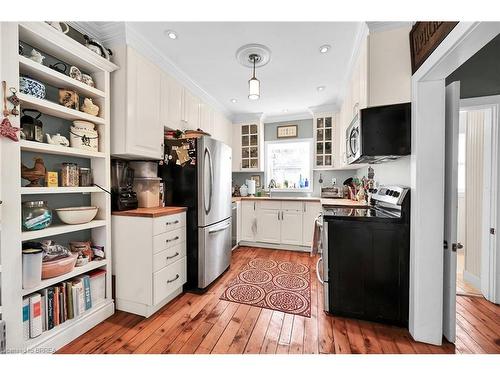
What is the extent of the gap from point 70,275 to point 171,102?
2008 mm

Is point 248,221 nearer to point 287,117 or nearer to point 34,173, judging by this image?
point 287,117

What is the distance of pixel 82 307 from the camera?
1649mm

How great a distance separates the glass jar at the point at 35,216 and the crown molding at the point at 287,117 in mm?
3671

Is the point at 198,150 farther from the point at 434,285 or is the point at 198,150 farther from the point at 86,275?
the point at 434,285

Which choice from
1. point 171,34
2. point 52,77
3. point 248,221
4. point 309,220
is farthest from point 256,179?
point 52,77

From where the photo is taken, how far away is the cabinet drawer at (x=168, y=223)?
1863 mm

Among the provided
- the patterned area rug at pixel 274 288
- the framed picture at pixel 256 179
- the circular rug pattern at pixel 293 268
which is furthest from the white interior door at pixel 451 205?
the framed picture at pixel 256 179

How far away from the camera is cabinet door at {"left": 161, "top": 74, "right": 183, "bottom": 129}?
7.95 feet

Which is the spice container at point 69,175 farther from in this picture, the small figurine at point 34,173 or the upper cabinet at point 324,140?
the upper cabinet at point 324,140

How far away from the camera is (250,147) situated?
432cm

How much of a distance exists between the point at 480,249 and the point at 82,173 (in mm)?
4093

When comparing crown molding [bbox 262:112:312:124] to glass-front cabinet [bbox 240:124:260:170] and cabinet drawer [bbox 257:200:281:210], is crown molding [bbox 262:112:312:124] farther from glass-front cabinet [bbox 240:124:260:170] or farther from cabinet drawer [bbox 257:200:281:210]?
cabinet drawer [bbox 257:200:281:210]

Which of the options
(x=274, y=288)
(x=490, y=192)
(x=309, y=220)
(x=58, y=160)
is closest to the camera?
(x=58, y=160)
